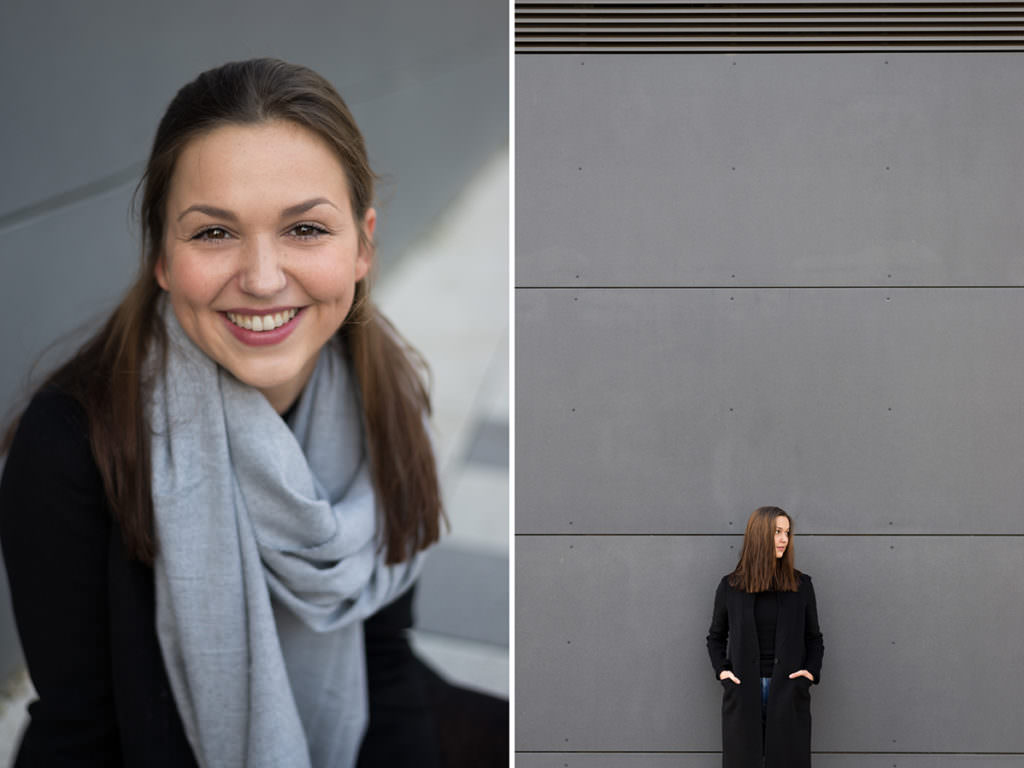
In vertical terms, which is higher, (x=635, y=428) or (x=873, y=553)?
(x=635, y=428)

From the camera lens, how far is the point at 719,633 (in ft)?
12.5

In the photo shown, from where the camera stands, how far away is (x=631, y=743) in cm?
412

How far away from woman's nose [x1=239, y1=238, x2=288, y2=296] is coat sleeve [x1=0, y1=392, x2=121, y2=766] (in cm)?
65

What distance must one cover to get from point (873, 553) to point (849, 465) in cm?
35

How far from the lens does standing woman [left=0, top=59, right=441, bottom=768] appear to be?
3.38m

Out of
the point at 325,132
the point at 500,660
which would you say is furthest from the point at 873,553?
the point at 325,132

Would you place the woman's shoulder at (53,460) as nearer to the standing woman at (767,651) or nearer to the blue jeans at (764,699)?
the standing woman at (767,651)

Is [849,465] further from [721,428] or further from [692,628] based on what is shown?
[692,628]

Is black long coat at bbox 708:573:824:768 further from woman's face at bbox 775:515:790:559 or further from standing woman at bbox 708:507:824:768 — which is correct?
woman's face at bbox 775:515:790:559

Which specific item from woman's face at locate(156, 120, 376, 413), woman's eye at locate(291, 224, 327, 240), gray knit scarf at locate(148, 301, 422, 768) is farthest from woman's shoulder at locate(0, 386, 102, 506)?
woman's eye at locate(291, 224, 327, 240)

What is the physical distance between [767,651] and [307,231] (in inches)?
82.6

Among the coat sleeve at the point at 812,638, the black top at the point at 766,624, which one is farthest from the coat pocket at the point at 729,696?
the coat sleeve at the point at 812,638

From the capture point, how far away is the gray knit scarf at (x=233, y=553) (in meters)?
3.44

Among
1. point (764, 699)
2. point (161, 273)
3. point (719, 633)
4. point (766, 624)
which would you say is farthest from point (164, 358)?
point (764, 699)
